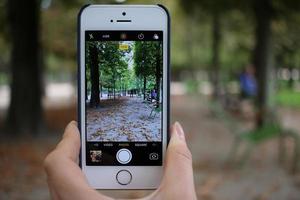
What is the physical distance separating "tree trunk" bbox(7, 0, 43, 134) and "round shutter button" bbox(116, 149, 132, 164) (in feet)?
39.7

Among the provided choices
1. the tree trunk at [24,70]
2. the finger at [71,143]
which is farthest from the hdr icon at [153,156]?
the tree trunk at [24,70]

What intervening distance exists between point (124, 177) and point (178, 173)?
48cm

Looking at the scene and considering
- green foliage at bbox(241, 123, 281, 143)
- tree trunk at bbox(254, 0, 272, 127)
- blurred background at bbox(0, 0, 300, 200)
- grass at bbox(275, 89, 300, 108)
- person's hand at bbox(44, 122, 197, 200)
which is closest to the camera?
person's hand at bbox(44, 122, 197, 200)

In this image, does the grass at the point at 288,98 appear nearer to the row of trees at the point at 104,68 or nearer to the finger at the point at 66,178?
the row of trees at the point at 104,68

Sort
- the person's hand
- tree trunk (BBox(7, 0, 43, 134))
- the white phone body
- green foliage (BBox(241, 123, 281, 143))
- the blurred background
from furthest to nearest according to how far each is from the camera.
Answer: tree trunk (BBox(7, 0, 43, 134))
green foliage (BBox(241, 123, 281, 143))
the blurred background
the white phone body
the person's hand

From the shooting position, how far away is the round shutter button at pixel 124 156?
2.16m

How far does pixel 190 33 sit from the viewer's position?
33.0 m

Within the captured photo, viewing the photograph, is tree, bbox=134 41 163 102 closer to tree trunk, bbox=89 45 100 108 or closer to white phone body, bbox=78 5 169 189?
white phone body, bbox=78 5 169 189

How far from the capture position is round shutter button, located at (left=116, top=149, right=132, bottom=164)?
216 centimetres

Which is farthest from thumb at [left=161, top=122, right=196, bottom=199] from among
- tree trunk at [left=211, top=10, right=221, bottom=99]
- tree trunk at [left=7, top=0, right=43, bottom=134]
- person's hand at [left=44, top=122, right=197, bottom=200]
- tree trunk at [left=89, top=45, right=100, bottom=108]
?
tree trunk at [left=211, top=10, right=221, bottom=99]

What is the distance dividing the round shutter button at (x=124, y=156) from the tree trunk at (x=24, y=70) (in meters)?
12.1

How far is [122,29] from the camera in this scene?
86.5 inches

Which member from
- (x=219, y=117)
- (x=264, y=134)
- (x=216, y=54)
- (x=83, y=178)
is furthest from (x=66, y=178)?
(x=216, y=54)

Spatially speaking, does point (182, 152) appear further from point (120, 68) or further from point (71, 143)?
point (120, 68)
